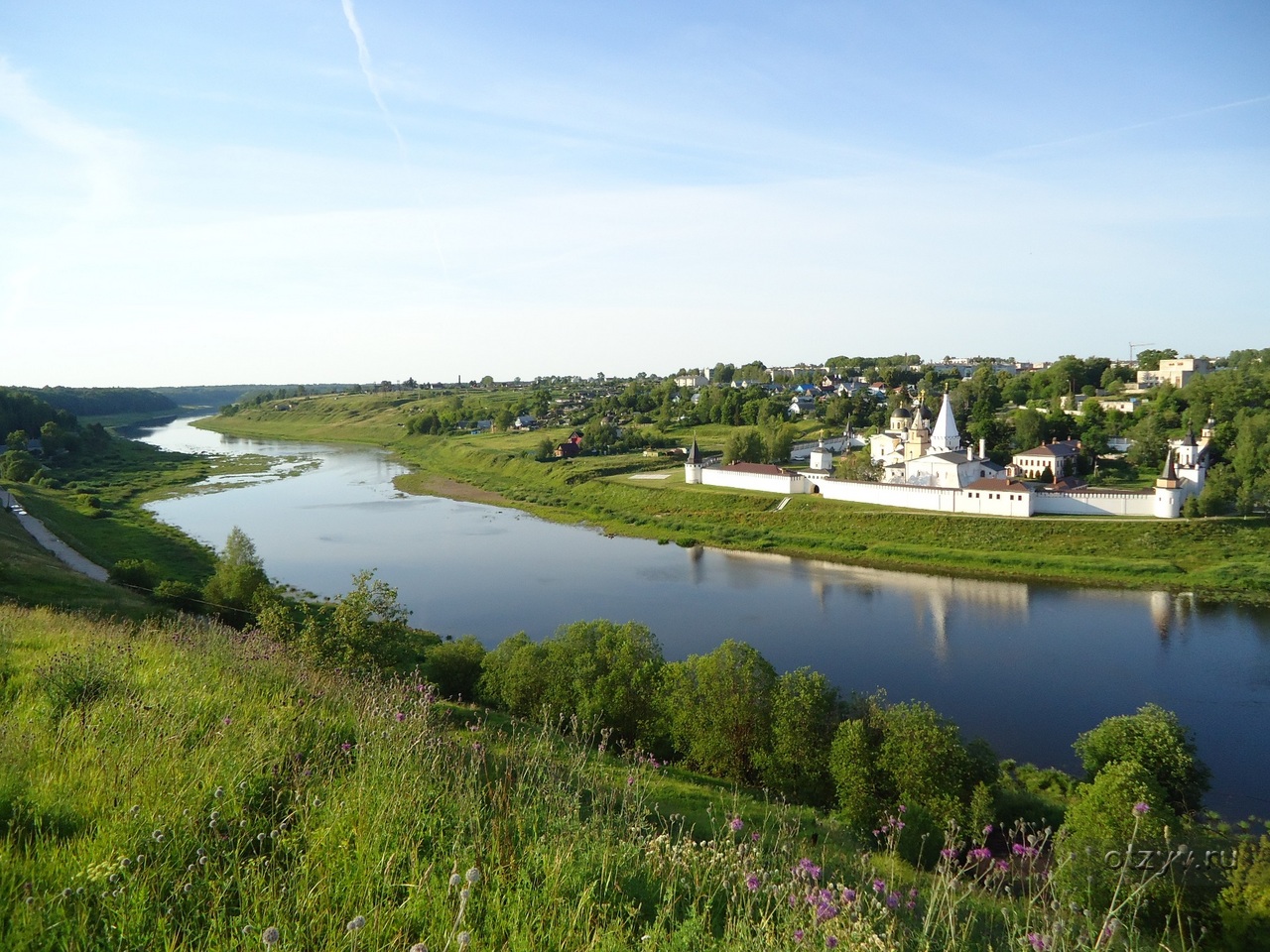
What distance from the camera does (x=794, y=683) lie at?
1167cm

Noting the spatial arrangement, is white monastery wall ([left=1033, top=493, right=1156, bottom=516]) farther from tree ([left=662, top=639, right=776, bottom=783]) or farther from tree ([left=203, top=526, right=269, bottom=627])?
tree ([left=203, top=526, right=269, bottom=627])

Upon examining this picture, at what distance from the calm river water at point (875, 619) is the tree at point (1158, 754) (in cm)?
85

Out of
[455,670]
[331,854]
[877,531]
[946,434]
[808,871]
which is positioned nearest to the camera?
[331,854]

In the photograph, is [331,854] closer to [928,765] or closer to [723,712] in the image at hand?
[928,765]

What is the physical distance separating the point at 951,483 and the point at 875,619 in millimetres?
14772

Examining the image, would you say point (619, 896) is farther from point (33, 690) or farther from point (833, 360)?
point (833, 360)

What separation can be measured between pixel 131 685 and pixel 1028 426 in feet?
148

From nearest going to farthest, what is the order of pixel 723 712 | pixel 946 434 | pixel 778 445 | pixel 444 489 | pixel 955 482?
pixel 723 712 → pixel 955 482 → pixel 946 434 → pixel 778 445 → pixel 444 489

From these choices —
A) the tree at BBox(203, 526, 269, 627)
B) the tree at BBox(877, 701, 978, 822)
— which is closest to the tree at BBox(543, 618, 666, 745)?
the tree at BBox(877, 701, 978, 822)

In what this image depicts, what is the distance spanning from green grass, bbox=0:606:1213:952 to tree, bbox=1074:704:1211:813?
28.3 feet

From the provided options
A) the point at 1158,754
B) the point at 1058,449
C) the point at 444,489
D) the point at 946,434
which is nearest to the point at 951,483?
the point at 946,434

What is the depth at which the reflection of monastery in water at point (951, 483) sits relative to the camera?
2939 cm

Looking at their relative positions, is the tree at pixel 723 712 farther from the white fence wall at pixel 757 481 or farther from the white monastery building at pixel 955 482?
the white fence wall at pixel 757 481

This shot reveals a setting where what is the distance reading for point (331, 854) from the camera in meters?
2.72
